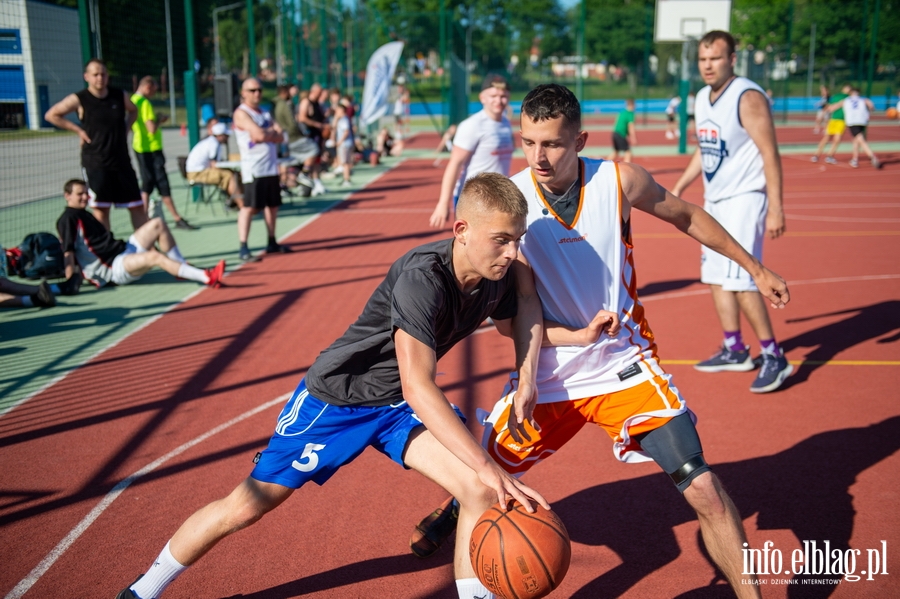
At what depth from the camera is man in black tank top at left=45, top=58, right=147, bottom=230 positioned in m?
8.84

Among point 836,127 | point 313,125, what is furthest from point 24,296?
point 836,127

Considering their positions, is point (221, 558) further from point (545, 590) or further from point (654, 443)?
point (654, 443)

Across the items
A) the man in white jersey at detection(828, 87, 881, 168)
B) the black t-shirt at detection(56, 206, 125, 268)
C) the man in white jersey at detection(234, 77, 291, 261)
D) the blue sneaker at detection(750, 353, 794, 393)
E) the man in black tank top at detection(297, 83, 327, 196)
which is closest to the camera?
the blue sneaker at detection(750, 353, 794, 393)

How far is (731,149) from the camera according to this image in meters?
5.62

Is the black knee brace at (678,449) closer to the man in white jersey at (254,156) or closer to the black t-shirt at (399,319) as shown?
the black t-shirt at (399,319)

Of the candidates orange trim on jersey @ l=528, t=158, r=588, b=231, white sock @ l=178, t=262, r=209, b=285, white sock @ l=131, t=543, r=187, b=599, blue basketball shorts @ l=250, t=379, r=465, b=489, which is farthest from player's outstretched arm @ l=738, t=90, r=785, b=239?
white sock @ l=178, t=262, r=209, b=285

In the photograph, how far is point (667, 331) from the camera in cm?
709

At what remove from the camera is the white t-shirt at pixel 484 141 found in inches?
289

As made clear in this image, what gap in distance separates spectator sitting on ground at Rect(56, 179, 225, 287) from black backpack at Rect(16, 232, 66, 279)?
473 millimetres

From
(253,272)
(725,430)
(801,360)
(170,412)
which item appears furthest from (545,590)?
(253,272)

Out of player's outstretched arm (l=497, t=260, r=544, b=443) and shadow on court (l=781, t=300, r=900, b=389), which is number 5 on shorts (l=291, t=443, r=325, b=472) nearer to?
player's outstretched arm (l=497, t=260, r=544, b=443)

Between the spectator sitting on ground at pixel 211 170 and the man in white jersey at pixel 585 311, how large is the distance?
11.0 metres

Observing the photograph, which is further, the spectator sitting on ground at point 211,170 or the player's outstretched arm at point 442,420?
the spectator sitting on ground at point 211,170

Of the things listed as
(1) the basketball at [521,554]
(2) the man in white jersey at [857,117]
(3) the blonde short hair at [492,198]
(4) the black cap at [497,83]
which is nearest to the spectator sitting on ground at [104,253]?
(4) the black cap at [497,83]
